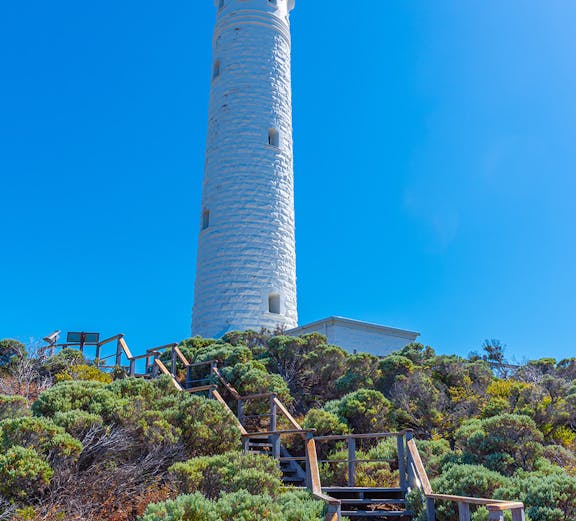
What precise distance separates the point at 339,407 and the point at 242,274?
28.4 feet

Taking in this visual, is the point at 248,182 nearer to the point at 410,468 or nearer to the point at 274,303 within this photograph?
the point at 274,303

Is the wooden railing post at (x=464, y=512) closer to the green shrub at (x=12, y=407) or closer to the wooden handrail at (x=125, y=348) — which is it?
the green shrub at (x=12, y=407)

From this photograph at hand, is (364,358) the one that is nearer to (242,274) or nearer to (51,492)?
(242,274)

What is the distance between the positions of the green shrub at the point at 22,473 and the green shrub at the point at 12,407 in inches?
104

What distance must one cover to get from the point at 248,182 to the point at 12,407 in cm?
1282

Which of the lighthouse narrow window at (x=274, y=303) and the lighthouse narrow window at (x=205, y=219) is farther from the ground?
the lighthouse narrow window at (x=205, y=219)

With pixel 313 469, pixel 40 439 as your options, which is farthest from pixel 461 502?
pixel 40 439

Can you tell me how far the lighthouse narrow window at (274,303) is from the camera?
66.4ft

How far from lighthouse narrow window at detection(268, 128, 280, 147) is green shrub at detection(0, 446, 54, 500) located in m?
16.8

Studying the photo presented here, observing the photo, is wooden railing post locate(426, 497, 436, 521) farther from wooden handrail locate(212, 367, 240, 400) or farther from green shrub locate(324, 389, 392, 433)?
wooden handrail locate(212, 367, 240, 400)

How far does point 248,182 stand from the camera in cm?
2080

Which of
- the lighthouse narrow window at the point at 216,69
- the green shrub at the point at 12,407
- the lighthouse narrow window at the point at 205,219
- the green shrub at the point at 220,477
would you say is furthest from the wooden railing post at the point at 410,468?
the lighthouse narrow window at the point at 216,69

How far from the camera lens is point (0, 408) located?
9.23m

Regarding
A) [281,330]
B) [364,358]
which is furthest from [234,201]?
[364,358]
